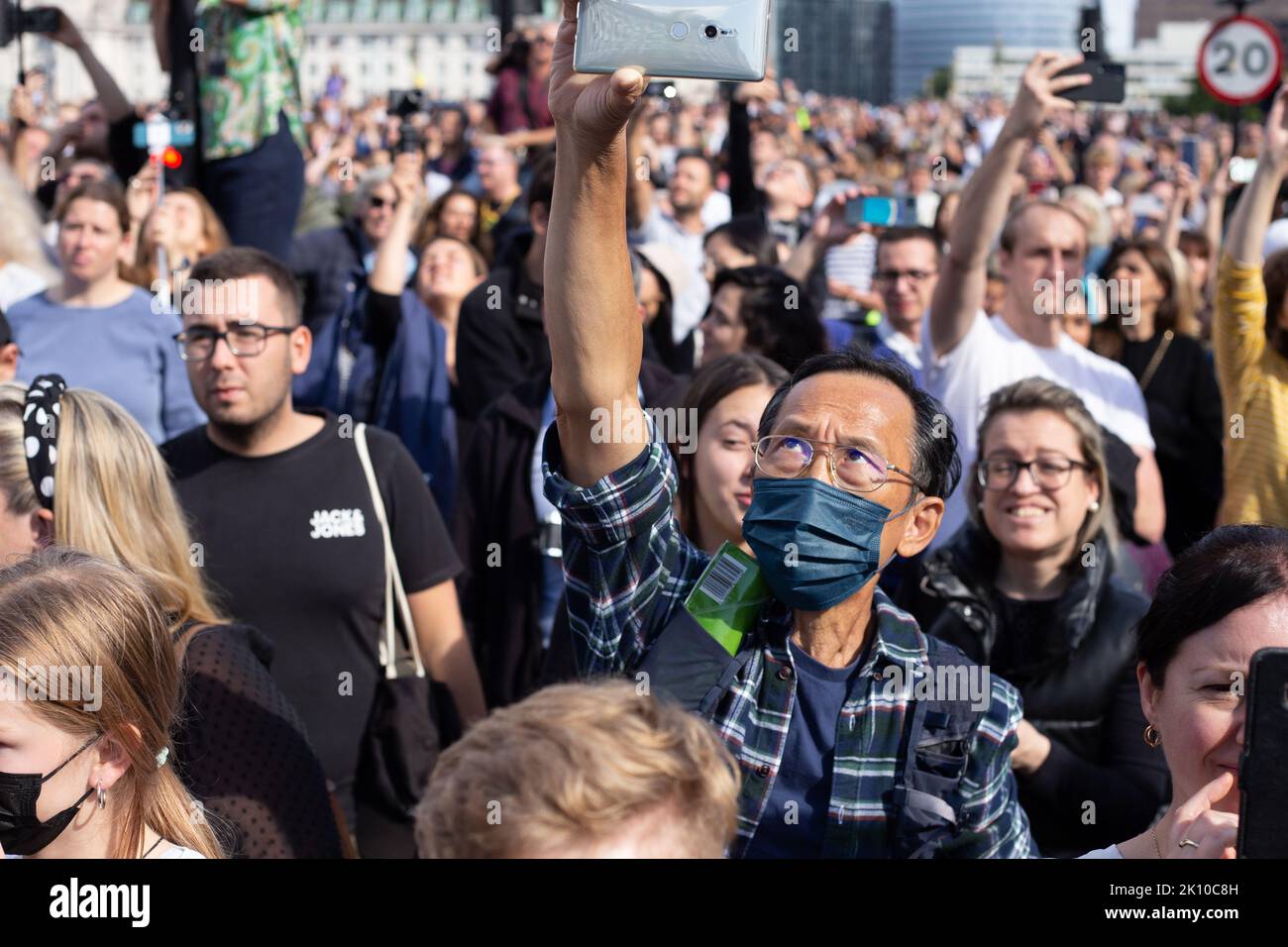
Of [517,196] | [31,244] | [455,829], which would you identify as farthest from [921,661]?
[517,196]

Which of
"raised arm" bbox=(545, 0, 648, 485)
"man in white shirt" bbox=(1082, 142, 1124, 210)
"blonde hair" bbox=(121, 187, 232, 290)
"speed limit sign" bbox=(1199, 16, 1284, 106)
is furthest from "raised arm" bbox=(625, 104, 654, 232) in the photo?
"man in white shirt" bbox=(1082, 142, 1124, 210)

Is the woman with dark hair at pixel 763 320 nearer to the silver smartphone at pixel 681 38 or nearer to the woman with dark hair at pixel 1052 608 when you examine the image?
the woman with dark hair at pixel 1052 608

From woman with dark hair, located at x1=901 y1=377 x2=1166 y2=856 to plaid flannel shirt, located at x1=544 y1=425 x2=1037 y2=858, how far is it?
804 mm

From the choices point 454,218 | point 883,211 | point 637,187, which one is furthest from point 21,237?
point 883,211

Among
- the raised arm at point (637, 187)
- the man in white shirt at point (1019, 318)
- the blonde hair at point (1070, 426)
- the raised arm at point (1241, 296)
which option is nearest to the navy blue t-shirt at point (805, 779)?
the blonde hair at point (1070, 426)

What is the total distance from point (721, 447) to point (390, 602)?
980 millimetres

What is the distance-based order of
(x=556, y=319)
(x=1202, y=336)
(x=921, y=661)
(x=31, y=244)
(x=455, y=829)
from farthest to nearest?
(x=1202, y=336), (x=31, y=244), (x=921, y=661), (x=556, y=319), (x=455, y=829)

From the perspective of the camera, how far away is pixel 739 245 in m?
6.38

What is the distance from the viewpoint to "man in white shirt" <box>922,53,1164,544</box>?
4.33 m

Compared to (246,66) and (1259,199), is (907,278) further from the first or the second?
(246,66)

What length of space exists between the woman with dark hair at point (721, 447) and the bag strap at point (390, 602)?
78cm

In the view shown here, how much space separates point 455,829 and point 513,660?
112 inches

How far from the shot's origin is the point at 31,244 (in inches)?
249
